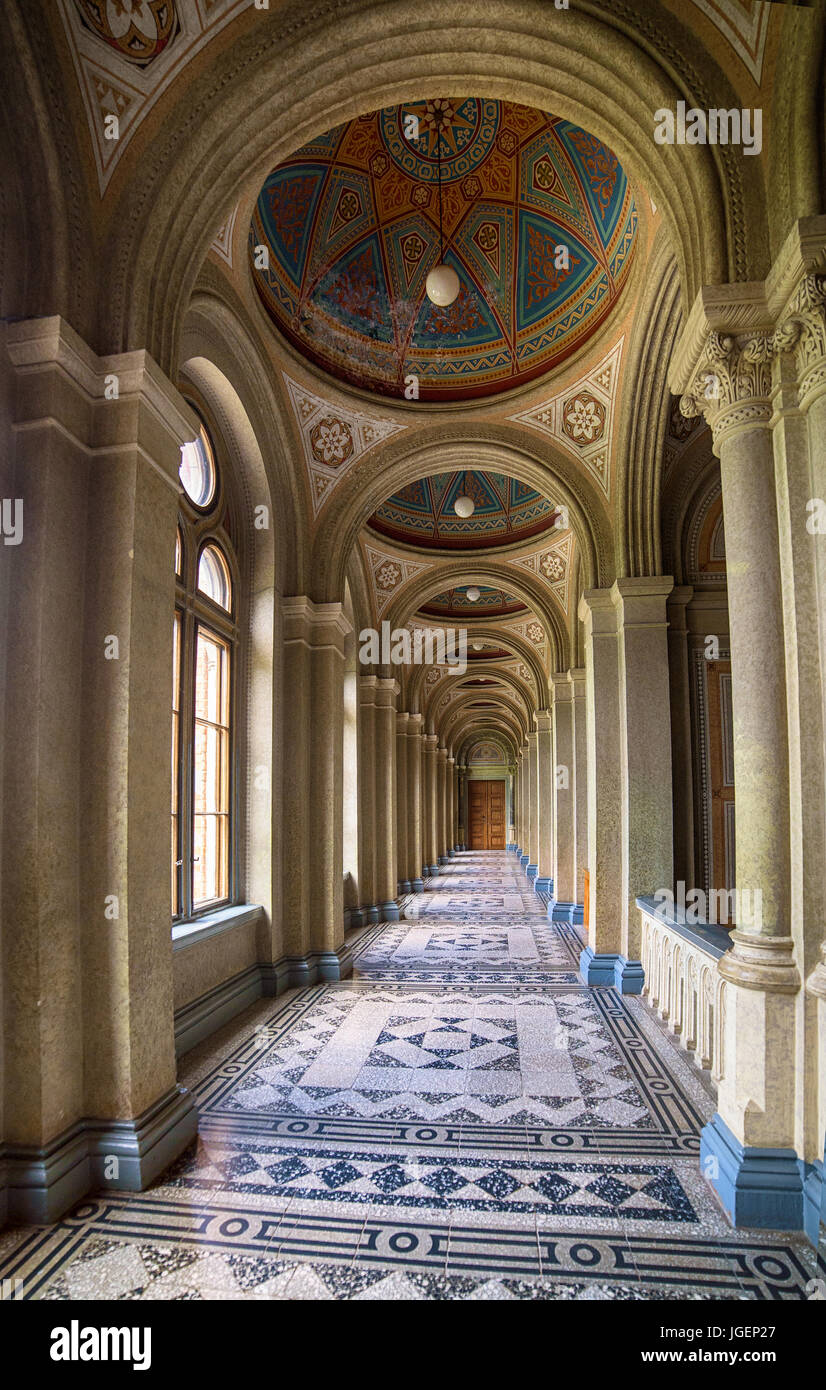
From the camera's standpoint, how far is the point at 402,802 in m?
16.4

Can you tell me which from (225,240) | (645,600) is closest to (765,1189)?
(645,600)

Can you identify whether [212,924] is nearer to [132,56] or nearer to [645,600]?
[645,600]

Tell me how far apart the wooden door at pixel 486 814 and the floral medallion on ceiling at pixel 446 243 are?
1311 inches

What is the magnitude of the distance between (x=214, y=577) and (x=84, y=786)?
374cm

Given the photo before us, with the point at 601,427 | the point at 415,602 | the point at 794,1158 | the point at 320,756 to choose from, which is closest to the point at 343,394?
the point at 601,427

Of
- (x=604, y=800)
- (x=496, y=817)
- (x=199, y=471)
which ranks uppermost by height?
(x=199, y=471)

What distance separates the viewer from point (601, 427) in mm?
8438

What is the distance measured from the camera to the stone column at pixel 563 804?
12734 mm

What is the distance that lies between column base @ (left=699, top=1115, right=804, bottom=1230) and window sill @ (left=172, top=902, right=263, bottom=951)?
12.3 ft

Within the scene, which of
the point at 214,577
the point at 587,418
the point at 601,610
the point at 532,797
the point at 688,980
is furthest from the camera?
the point at 532,797

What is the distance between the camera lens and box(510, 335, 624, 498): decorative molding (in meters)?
8.07

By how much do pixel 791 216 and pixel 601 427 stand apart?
494cm

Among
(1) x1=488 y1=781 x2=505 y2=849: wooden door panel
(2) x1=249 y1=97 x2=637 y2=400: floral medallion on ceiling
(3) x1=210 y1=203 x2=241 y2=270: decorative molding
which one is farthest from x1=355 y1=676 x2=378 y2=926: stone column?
(1) x1=488 y1=781 x2=505 y2=849: wooden door panel
